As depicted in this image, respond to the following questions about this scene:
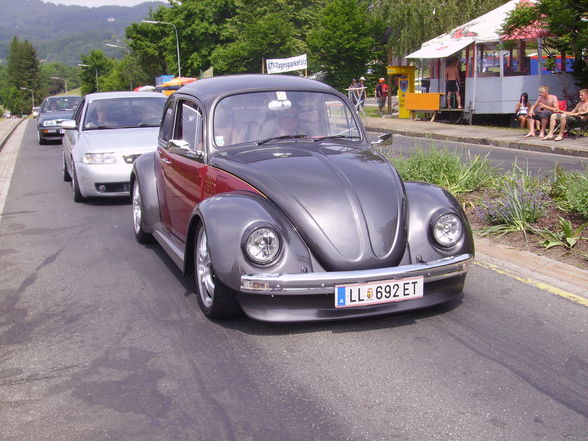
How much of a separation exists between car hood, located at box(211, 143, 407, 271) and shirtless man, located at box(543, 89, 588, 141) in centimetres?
1411

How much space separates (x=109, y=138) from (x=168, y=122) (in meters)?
4.10

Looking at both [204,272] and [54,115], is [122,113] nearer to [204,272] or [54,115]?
[204,272]

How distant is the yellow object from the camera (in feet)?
97.0

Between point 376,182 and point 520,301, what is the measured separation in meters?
1.51

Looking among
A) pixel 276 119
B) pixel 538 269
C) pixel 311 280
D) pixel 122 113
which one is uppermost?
pixel 276 119

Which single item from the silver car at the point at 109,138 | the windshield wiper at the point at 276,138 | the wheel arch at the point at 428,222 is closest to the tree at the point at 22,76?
the silver car at the point at 109,138

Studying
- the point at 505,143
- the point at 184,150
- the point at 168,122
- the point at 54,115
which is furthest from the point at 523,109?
the point at 184,150

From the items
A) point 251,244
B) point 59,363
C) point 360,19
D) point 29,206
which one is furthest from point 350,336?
point 360,19

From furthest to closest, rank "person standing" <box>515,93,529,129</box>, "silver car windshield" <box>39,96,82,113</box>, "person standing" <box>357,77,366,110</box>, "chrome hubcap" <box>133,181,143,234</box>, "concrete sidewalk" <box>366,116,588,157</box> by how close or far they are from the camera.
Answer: "person standing" <box>357,77,366,110</box> → "silver car windshield" <box>39,96,82,113</box> → "person standing" <box>515,93,529,129</box> → "concrete sidewalk" <box>366,116,588,157</box> → "chrome hubcap" <box>133,181,143,234</box>

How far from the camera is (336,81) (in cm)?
3638

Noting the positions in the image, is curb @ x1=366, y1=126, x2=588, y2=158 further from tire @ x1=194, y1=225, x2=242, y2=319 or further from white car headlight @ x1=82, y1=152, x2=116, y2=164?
tire @ x1=194, y1=225, x2=242, y2=319

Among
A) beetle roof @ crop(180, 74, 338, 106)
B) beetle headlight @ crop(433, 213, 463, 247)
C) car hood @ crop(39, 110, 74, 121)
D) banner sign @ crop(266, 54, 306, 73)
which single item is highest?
banner sign @ crop(266, 54, 306, 73)

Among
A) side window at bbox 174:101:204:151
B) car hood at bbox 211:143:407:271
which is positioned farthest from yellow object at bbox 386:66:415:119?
car hood at bbox 211:143:407:271

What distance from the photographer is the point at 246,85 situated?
5.98m
